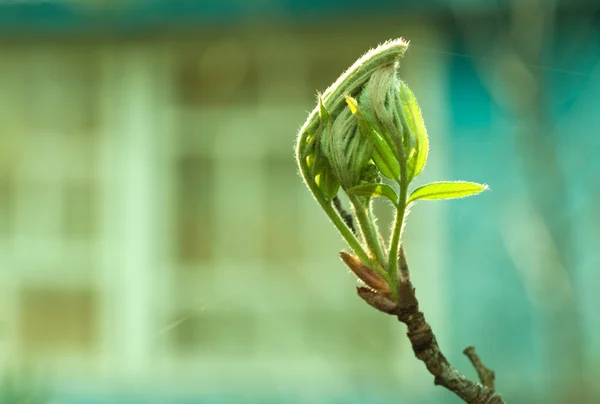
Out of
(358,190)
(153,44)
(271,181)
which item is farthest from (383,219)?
(358,190)

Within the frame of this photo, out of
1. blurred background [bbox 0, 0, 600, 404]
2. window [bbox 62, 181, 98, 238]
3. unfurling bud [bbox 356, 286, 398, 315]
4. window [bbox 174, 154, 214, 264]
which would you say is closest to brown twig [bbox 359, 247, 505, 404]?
unfurling bud [bbox 356, 286, 398, 315]

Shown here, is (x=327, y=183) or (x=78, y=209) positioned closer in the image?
(x=327, y=183)

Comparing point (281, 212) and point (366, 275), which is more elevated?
point (281, 212)

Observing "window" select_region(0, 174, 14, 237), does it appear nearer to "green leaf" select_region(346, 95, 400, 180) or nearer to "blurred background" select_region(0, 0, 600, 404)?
"blurred background" select_region(0, 0, 600, 404)

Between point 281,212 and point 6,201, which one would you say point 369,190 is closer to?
point 281,212

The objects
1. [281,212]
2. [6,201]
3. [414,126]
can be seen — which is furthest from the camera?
[6,201]

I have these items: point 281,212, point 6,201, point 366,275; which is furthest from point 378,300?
point 6,201
